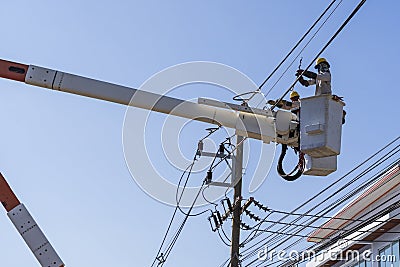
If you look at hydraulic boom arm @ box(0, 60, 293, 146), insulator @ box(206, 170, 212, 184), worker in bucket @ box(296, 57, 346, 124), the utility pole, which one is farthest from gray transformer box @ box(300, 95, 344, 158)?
insulator @ box(206, 170, 212, 184)

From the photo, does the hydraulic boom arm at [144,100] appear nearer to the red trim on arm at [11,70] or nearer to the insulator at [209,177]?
the red trim on arm at [11,70]

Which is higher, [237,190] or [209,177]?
[209,177]

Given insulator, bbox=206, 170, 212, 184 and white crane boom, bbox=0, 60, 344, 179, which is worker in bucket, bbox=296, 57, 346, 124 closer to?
white crane boom, bbox=0, 60, 344, 179

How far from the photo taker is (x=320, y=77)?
12055mm

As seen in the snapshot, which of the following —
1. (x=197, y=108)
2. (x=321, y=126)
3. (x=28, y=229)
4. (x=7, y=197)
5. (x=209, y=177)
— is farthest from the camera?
(x=209, y=177)

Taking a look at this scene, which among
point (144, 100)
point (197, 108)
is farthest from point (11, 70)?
point (197, 108)

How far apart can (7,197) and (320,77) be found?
19.0 ft

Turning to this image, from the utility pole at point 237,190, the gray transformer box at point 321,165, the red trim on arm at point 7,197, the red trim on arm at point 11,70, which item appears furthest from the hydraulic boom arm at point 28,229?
the utility pole at point 237,190

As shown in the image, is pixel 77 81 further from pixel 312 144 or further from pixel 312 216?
pixel 312 216

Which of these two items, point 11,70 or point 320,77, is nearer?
point 320,77

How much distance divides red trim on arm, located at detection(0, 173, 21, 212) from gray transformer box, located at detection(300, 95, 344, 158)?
5.12 m

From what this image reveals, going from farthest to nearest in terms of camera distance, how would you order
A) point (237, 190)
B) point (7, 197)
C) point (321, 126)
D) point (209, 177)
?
point (209, 177)
point (237, 190)
point (7, 197)
point (321, 126)

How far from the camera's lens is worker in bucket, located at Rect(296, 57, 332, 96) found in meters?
12.1

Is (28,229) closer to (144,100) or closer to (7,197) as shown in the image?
(7,197)
